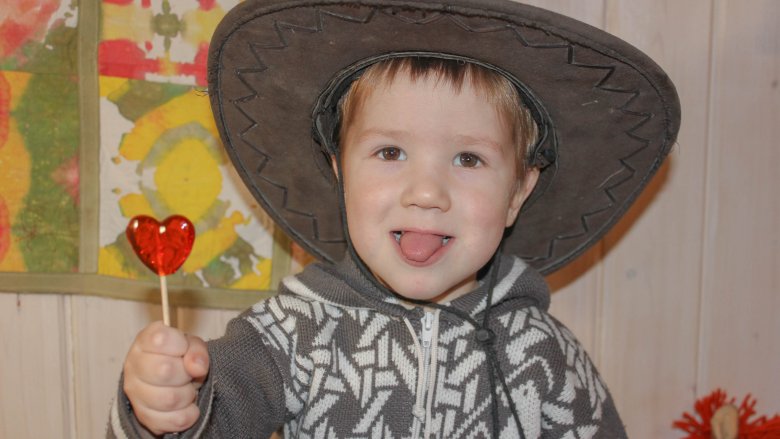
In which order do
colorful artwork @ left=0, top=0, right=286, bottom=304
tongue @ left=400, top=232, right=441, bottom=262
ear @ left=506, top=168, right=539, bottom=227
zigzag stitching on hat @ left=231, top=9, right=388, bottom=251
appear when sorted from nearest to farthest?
zigzag stitching on hat @ left=231, top=9, right=388, bottom=251, tongue @ left=400, top=232, right=441, bottom=262, ear @ left=506, top=168, right=539, bottom=227, colorful artwork @ left=0, top=0, right=286, bottom=304

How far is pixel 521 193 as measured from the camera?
3.76ft

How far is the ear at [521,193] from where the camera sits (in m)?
1.14

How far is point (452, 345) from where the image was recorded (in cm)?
110

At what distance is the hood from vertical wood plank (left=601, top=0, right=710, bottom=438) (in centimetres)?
34

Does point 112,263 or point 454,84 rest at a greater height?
point 454,84

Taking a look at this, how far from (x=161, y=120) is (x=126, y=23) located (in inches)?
6.0

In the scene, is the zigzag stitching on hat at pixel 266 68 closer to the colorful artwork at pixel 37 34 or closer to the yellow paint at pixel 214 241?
the yellow paint at pixel 214 241

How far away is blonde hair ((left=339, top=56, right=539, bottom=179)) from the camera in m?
1.01

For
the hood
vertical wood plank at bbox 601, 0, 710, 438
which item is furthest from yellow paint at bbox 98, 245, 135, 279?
vertical wood plank at bbox 601, 0, 710, 438

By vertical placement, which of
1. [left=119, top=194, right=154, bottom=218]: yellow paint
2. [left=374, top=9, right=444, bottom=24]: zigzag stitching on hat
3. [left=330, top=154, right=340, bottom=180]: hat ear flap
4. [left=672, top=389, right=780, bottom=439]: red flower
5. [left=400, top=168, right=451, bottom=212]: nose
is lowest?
[left=672, top=389, right=780, bottom=439]: red flower

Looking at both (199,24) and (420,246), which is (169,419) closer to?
(420,246)

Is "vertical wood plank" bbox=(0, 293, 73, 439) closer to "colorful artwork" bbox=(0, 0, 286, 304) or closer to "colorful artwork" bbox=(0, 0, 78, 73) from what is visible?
"colorful artwork" bbox=(0, 0, 286, 304)

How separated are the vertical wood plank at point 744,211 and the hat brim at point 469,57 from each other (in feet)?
1.18

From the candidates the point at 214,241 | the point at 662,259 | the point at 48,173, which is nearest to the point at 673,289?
the point at 662,259
